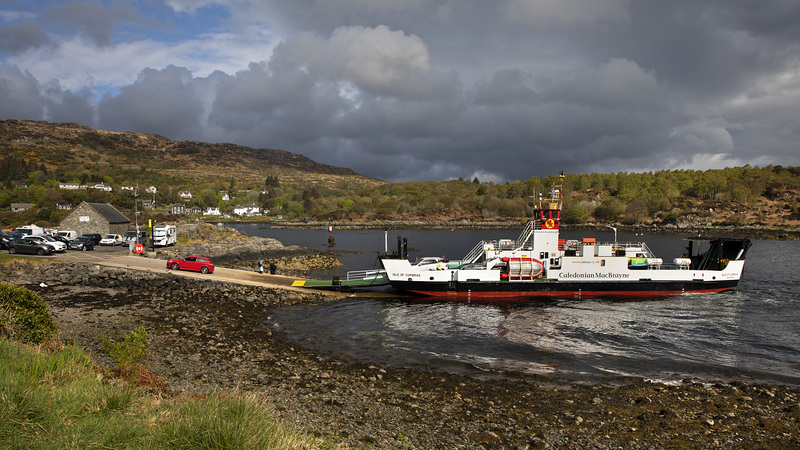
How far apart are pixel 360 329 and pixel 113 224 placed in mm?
45383

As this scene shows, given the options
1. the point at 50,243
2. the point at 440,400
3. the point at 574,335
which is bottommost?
the point at 574,335

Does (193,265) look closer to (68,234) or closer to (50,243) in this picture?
(50,243)

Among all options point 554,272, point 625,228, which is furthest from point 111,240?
point 625,228

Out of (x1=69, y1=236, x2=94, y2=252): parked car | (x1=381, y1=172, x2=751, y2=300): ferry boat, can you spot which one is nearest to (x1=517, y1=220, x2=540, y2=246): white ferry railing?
(x1=381, y1=172, x2=751, y2=300): ferry boat

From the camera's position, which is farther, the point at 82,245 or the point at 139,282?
the point at 82,245

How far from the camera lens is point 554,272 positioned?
103ft

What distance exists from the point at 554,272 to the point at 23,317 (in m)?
29.6

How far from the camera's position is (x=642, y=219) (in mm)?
144375

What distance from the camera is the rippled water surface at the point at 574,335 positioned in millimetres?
17359

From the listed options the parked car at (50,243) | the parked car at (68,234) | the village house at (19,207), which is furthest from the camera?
the village house at (19,207)

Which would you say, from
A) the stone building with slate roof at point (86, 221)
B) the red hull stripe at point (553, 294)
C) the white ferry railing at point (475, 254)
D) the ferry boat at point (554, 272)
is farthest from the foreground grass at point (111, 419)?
the stone building with slate roof at point (86, 221)

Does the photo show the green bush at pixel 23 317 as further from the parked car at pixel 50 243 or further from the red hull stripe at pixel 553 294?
the parked car at pixel 50 243

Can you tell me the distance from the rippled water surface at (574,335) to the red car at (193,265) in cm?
1061

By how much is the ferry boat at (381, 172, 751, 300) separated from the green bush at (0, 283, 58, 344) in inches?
795
